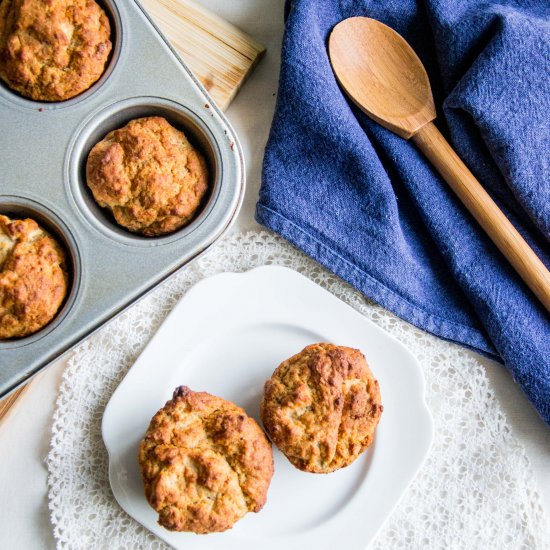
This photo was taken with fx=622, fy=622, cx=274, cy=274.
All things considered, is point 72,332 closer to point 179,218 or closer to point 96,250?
point 96,250

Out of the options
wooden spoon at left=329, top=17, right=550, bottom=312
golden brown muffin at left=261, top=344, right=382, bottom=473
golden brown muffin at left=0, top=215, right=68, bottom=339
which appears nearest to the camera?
golden brown muffin at left=0, top=215, right=68, bottom=339

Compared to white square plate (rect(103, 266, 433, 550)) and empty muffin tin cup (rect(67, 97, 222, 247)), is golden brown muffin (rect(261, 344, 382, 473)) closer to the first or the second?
white square plate (rect(103, 266, 433, 550))

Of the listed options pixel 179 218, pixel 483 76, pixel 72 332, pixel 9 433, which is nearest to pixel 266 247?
pixel 179 218

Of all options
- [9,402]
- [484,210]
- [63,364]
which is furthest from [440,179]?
[9,402]

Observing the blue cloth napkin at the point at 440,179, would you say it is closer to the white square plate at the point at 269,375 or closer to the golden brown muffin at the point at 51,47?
the white square plate at the point at 269,375

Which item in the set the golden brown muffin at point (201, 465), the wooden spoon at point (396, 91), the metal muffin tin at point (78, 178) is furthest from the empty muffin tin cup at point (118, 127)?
the wooden spoon at point (396, 91)

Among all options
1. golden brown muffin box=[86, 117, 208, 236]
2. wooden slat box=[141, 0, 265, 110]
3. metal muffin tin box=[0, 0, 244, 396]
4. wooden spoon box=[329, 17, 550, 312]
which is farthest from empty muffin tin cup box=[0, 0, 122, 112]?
wooden spoon box=[329, 17, 550, 312]

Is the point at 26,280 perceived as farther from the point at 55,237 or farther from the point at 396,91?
the point at 396,91
